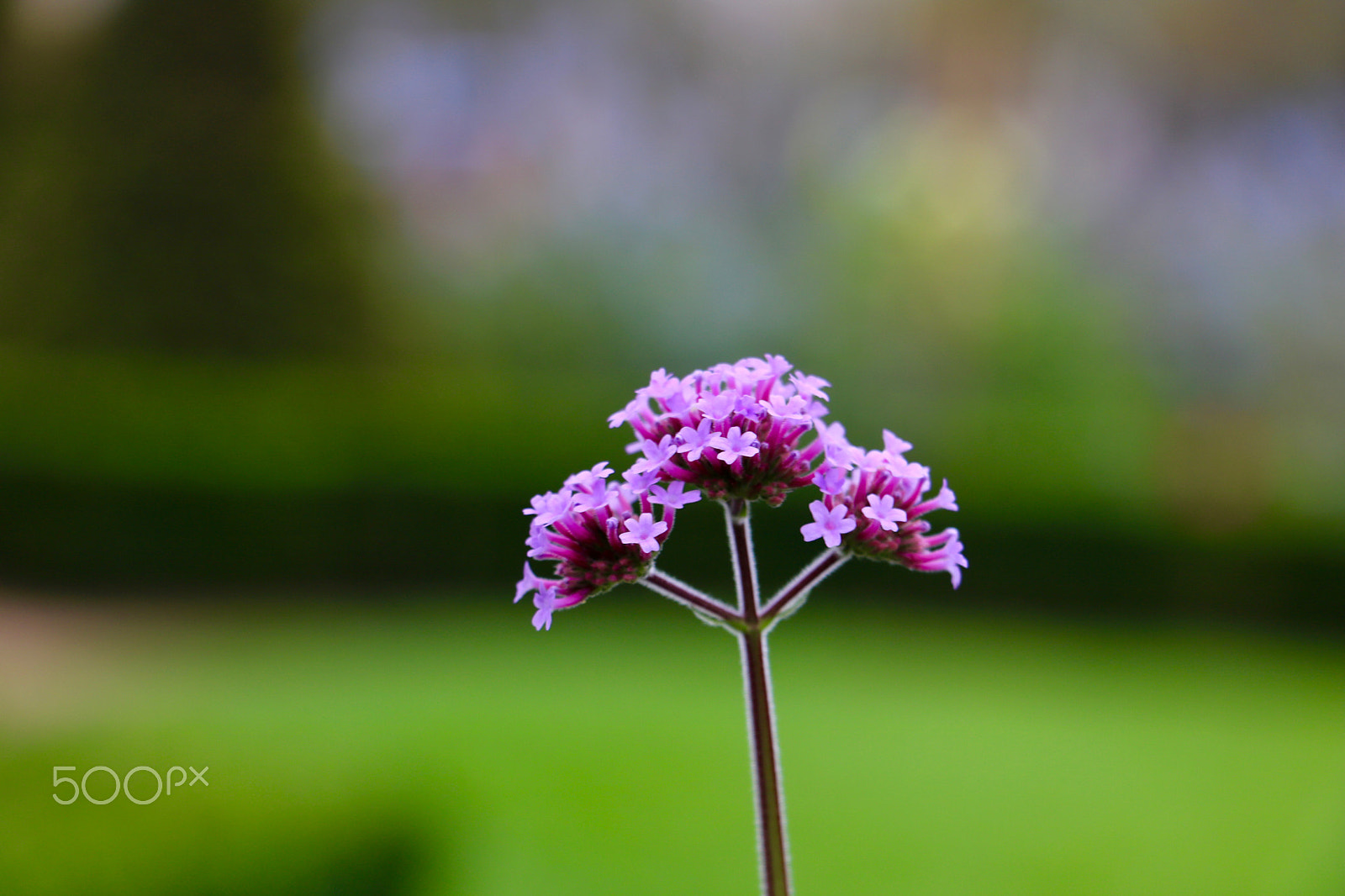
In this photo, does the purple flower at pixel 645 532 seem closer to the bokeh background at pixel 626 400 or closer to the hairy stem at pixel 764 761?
the hairy stem at pixel 764 761

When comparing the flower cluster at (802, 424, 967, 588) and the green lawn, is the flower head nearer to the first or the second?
the flower cluster at (802, 424, 967, 588)

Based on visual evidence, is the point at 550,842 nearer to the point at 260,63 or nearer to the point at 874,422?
the point at 874,422

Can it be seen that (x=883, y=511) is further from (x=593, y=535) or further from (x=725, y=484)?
(x=593, y=535)

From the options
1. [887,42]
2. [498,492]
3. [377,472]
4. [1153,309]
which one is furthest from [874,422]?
[887,42]

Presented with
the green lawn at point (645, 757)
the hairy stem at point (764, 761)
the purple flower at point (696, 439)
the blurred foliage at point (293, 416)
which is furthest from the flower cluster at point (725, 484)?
the blurred foliage at point (293, 416)

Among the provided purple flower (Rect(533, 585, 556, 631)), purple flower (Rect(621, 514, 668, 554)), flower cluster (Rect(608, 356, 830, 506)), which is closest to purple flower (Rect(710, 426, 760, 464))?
flower cluster (Rect(608, 356, 830, 506))

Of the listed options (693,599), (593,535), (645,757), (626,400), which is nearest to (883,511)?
(693,599)

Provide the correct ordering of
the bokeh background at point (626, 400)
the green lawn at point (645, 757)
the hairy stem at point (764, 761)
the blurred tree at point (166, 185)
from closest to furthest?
the hairy stem at point (764, 761)
the green lawn at point (645, 757)
the bokeh background at point (626, 400)
the blurred tree at point (166, 185)
